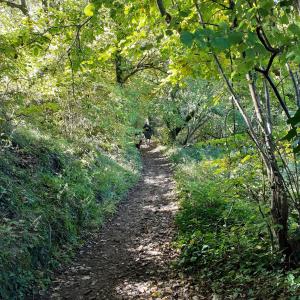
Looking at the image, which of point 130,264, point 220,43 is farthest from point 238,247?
point 220,43

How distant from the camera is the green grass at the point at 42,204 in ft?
15.6

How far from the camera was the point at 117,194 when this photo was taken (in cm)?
1064

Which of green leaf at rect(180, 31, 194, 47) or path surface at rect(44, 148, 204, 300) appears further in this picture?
path surface at rect(44, 148, 204, 300)

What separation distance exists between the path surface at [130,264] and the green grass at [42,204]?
33 cm

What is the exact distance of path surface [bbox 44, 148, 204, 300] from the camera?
4.74m

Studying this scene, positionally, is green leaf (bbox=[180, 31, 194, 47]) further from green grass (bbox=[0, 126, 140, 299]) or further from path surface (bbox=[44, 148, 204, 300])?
green grass (bbox=[0, 126, 140, 299])

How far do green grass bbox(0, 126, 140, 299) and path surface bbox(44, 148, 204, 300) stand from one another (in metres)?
0.33

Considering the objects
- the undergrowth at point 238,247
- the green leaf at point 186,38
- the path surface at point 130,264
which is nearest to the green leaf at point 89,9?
the green leaf at point 186,38

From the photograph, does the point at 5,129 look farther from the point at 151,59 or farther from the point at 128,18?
the point at 151,59

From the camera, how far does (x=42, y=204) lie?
6.36m

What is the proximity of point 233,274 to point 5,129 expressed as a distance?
18.5ft

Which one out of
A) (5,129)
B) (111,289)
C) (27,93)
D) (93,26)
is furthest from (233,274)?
(27,93)

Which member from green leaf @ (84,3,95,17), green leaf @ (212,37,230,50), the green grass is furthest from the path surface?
green leaf @ (84,3,95,17)

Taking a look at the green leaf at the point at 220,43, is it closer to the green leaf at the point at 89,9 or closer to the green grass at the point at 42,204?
the green leaf at the point at 89,9
